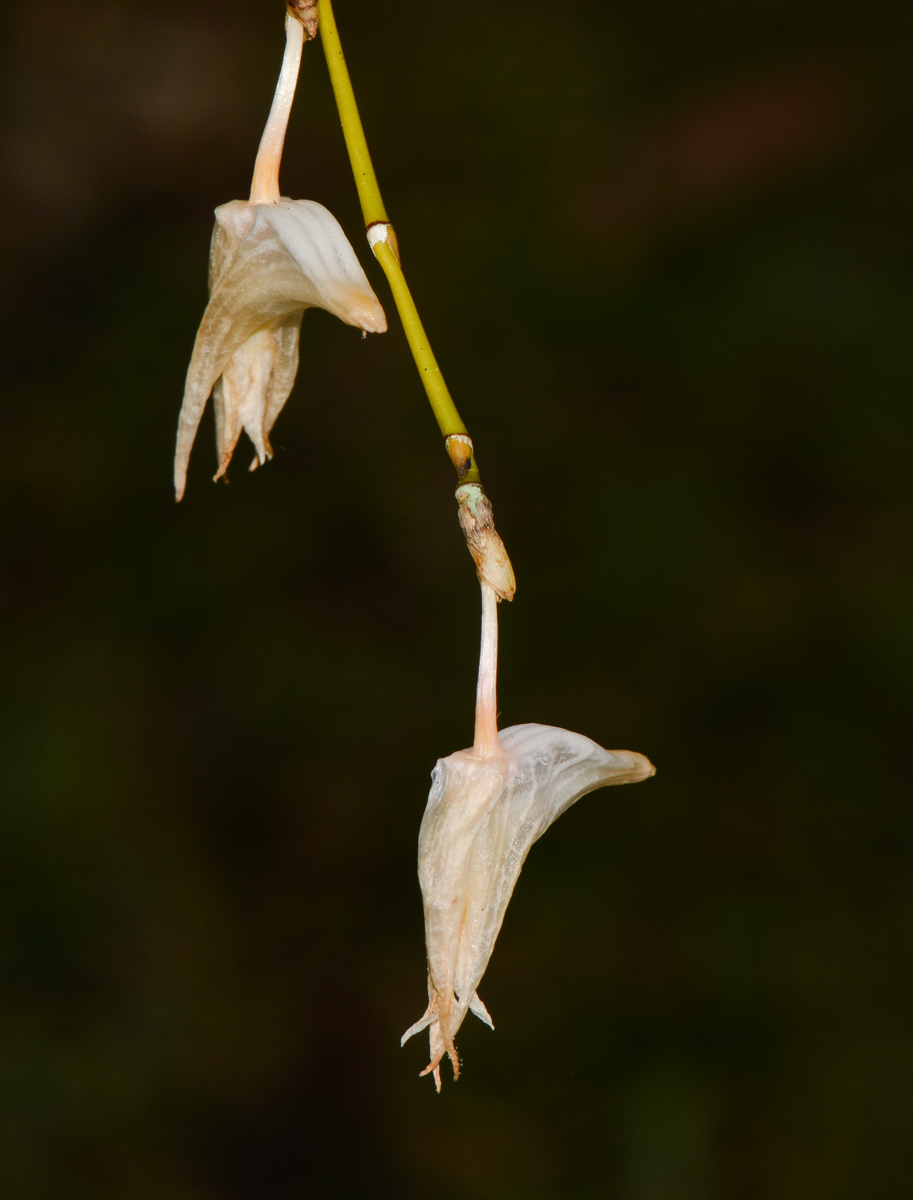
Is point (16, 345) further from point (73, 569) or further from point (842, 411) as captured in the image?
point (842, 411)

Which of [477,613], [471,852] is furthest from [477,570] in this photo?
[477,613]

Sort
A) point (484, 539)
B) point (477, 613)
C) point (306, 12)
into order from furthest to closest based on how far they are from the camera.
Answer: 1. point (477, 613)
2. point (306, 12)
3. point (484, 539)

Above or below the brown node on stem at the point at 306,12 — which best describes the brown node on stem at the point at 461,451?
below

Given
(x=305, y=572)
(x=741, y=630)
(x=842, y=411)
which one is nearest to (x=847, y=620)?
(x=741, y=630)

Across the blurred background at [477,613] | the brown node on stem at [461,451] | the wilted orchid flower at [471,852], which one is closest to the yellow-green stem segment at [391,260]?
the brown node on stem at [461,451]

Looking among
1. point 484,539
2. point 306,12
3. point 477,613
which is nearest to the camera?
point 484,539

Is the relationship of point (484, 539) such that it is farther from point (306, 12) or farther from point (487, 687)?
point (306, 12)

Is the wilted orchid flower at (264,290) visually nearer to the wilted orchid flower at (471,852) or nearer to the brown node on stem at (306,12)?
the brown node on stem at (306,12)

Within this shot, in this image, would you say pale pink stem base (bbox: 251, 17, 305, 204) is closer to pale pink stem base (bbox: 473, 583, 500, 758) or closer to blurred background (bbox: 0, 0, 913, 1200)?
pale pink stem base (bbox: 473, 583, 500, 758)
